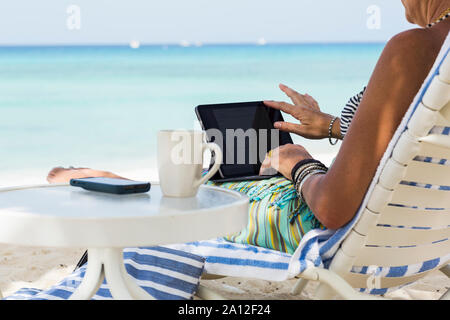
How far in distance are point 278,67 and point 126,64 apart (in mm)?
4328

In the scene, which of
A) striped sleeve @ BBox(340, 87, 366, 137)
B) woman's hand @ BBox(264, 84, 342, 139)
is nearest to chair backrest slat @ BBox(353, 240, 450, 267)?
striped sleeve @ BBox(340, 87, 366, 137)

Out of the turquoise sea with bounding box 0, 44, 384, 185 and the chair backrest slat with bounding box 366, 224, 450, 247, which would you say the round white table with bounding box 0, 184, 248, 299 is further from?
the turquoise sea with bounding box 0, 44, 384, 185

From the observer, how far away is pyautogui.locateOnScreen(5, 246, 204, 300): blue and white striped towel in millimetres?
1986

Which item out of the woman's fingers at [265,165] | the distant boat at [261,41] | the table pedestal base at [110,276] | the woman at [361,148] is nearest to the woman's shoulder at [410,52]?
the woman at [361,148]

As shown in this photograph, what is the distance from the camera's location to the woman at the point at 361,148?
1.61 m

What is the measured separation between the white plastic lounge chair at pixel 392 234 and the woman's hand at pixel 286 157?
0.25 meters

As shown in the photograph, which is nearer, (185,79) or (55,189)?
(55,189)

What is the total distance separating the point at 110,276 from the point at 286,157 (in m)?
0.73

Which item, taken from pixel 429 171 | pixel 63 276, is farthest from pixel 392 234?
pixel 63 276
